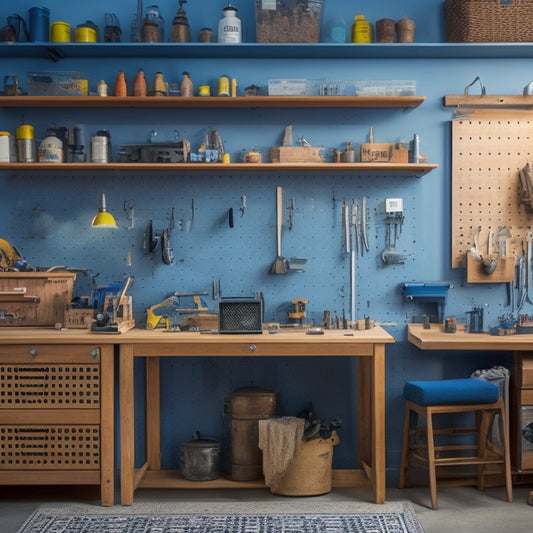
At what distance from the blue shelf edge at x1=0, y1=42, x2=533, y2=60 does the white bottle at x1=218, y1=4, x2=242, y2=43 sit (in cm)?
5

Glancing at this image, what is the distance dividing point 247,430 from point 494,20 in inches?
111

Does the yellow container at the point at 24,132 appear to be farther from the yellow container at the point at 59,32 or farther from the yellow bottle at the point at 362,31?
the yellow bottle at the point at 362,31

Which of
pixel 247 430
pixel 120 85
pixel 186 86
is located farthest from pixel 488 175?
pixel 120 85

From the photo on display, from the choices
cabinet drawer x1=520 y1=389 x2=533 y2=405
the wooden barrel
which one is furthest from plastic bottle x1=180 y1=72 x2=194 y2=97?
cabinet drawer x1=520 y1=389 x2=533 y2=405

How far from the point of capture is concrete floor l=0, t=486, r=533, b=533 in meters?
3.79

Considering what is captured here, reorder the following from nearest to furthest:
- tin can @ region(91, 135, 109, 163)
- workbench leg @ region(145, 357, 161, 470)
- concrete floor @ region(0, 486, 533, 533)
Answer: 1. concrete floor @ region(0, 486, 533, 533)
2. tin can @ region(91, 135, 109, 163)
3. workbench leg @ region(145, 357, 161, 470)

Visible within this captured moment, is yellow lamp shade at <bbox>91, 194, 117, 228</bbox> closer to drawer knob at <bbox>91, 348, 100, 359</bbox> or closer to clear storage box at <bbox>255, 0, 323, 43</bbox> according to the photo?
drawer knob at <bbox>91, 348, 100, 359</bbox>

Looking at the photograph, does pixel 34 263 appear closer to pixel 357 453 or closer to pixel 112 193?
pixel 112 193

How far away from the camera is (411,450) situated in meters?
4.44

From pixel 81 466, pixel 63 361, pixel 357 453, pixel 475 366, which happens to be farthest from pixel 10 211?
pixel 475 366

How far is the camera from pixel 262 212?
4762 mm

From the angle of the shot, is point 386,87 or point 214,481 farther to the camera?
point 386,87

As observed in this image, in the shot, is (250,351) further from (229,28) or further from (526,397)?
(229,28)

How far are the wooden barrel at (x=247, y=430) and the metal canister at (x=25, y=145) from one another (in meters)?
1.89
